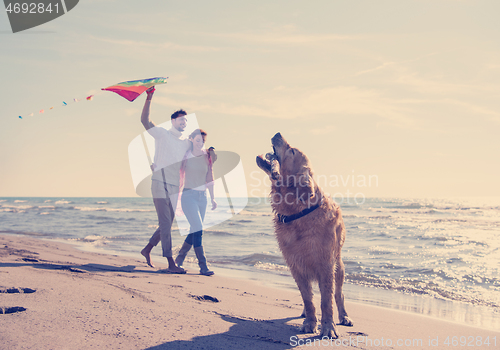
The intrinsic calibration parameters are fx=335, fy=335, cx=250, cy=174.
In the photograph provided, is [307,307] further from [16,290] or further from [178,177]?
[178,177]

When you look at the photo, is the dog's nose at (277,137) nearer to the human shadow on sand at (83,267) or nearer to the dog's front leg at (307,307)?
the dog's front leg at (307,307)

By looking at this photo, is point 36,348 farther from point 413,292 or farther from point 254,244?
point 254,244

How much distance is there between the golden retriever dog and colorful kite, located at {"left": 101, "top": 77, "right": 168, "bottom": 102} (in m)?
2.29

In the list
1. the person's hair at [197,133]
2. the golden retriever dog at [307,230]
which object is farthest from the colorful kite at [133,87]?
the golden retriever dog at [307,230]

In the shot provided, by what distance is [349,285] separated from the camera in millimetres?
5828

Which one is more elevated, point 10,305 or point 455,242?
point 10,305

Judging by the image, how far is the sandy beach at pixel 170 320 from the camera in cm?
230

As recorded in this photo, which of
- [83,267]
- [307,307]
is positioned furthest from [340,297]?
[83,267]

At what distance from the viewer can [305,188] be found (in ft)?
10.8

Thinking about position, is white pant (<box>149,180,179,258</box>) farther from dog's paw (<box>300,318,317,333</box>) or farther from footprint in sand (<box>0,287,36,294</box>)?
dog's paw (<box>300,318,317,333</box>)

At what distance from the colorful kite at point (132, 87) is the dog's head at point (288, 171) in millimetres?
2235

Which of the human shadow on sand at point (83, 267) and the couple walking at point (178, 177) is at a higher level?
the couple walking at point (178, 177)

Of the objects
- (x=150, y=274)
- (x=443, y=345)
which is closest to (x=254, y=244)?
(x=150, y=274)

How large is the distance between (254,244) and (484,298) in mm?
6587
